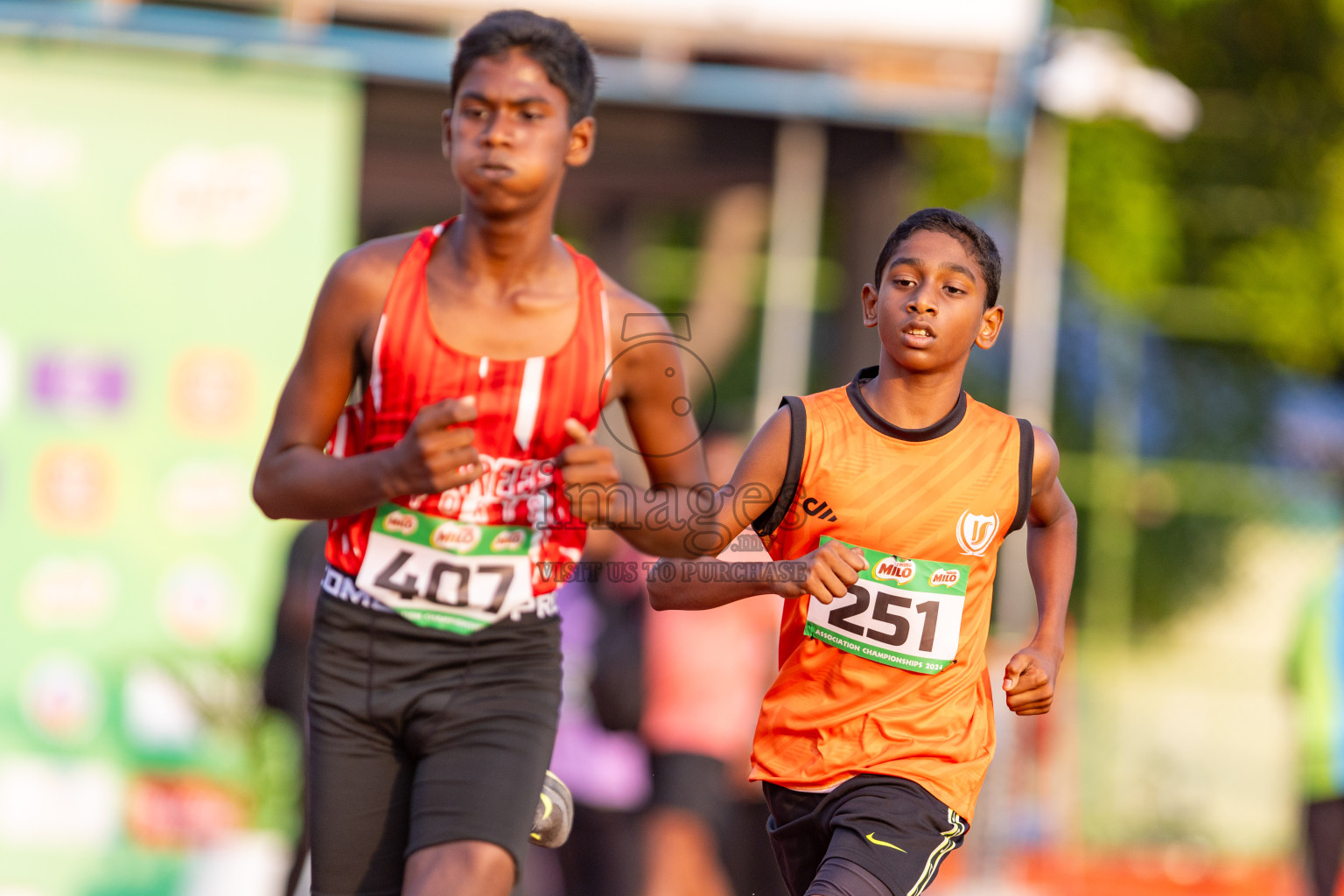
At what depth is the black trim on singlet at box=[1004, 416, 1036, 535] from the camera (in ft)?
10.5

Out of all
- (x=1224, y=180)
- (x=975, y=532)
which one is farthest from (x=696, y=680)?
(x=1224, y=180)

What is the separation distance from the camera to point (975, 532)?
3.16m

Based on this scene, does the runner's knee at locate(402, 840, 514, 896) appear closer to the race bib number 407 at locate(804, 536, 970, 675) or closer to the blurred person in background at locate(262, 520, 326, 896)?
the race bib number 407 at locate(804, 536, 970, 675)

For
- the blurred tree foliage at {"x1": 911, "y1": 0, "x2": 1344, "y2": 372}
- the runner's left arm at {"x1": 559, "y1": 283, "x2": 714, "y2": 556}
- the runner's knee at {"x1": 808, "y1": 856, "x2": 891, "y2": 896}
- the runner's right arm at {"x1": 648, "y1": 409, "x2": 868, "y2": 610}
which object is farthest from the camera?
the blurred tree foliage at {"x1": 911, "y1": 0, "x2": 1344, "y2": 372}

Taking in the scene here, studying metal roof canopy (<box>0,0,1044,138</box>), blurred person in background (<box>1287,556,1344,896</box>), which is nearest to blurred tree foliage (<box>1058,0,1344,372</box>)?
metal roof canopy (<box>0,0,1044,138</box>)

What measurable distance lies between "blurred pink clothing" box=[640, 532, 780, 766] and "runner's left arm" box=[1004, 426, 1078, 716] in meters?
3.08

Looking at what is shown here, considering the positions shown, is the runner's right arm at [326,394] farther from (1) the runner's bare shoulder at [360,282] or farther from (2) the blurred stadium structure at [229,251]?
(2) the blurred stadium structure at [229,251]

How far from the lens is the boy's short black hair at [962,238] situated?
310 centimetres

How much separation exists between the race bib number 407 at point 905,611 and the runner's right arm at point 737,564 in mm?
83

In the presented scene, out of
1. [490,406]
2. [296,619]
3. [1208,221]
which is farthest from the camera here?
[1208,221]

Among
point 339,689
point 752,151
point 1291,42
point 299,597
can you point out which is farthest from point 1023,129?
point 1291,42

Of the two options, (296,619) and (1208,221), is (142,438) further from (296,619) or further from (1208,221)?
(1208,221)

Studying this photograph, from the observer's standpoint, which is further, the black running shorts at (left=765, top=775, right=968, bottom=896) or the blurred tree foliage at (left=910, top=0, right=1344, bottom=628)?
the blurred tree foliage at (left=910, top=0, right=1344, bottom=628)

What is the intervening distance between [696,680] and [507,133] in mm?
3519
